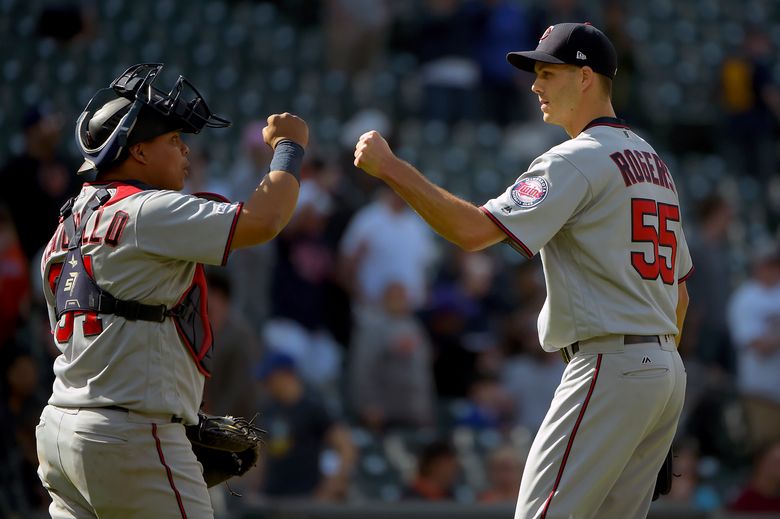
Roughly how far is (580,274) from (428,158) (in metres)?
8.54

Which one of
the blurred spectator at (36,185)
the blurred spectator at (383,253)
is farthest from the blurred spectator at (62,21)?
the blurred spectator at (383,253)

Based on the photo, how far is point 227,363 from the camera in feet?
26.5

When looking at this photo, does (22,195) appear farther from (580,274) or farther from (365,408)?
(580,274)

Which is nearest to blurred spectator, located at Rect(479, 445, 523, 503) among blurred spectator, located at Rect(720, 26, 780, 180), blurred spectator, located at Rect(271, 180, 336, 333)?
blurred spectator, located at Rect(271, 180, 336, 333)

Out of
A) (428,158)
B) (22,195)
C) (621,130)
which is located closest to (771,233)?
(428,158)

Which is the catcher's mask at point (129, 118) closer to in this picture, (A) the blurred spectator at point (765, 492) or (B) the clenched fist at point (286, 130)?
(B) the clenched fist at point (286, 130)

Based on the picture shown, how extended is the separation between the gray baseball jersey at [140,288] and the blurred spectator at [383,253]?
5.70 m

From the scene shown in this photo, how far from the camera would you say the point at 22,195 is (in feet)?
28.1

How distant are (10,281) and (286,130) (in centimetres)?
408

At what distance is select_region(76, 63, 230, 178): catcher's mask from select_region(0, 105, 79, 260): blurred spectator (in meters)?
4.15

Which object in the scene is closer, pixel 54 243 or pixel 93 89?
pixel 54 243

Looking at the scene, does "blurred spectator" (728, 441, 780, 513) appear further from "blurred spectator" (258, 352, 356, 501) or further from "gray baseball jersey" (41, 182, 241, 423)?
"gray baseball jersey" (41, 182, 241, 423)

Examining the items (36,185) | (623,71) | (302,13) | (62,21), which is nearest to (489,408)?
(36,185)

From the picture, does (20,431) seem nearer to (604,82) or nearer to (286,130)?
(286,130)
